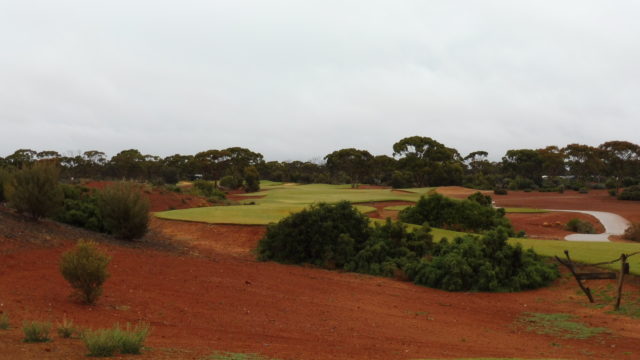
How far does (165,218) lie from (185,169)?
59332 millimetres

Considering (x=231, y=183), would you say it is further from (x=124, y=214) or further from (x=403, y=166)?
(x=124, y=214)

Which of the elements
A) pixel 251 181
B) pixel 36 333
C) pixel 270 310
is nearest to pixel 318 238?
pixel 270 310

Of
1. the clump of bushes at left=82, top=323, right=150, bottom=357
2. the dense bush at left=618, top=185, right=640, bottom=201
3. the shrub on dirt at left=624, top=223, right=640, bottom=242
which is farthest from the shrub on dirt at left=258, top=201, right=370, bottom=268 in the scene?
the dense bush at left=618, top=185, right=640, bottom=201

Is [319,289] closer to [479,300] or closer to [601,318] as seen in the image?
[479,300]

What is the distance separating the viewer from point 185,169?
276ft

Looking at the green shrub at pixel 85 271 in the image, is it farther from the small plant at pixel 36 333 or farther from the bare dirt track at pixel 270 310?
the small plant at pixel 36 333

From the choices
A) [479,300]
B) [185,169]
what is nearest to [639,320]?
[479,300]

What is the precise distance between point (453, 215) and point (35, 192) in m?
18.8

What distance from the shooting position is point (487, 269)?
14.5 metres

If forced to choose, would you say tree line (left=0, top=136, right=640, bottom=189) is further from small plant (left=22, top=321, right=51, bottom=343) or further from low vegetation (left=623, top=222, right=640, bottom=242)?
small plant (left=22, top=321, right=51, bottom=343)

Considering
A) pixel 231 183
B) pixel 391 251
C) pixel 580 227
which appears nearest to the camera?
pixel 391 251

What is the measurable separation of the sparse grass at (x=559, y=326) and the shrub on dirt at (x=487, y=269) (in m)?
3.00

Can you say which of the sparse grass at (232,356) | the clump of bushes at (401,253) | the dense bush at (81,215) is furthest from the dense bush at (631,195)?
the sparse grass at (232,356)

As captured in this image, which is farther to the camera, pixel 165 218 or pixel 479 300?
pixel 165 218
